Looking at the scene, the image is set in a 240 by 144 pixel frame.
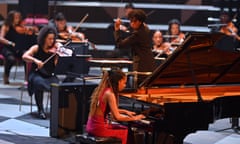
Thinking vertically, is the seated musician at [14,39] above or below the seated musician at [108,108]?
above

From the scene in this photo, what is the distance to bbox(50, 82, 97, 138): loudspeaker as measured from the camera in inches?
294

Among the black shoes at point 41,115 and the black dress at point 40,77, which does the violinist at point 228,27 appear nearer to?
the black dress at point 40,77

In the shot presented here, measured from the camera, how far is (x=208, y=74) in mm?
6723

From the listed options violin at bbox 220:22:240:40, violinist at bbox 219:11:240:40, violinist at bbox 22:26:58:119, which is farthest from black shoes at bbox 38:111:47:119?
violin at bbox 220:22:240:40

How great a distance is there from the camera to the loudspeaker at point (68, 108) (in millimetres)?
7457

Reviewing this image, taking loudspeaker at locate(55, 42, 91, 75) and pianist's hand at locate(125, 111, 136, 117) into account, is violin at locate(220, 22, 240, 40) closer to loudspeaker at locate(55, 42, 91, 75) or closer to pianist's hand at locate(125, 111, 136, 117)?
loudspeaker at locate(55, 42, 91, 75)

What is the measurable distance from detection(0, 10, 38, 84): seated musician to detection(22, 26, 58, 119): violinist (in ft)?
8.62

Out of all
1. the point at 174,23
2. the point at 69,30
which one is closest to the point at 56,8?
the point at 69,30

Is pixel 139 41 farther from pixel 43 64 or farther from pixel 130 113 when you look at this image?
pixel 130 113

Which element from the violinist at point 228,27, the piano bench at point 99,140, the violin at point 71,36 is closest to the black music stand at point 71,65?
the piano bench at point 99,140

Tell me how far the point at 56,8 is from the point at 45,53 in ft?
19.0

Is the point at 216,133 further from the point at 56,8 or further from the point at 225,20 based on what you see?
the point at 56,8

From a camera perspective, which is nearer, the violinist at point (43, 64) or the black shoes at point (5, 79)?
the violinist at point (43, 64)

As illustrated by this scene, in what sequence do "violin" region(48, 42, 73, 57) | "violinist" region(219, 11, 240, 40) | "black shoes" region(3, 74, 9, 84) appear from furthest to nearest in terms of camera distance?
"violinist" region(219, 11, 240, 40) < "black shoes" region(3, 74, 9, 84) < "violin" region(48, 42, 73, 57)
